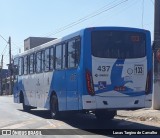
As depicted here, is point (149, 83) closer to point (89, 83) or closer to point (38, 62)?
point (89, 83)

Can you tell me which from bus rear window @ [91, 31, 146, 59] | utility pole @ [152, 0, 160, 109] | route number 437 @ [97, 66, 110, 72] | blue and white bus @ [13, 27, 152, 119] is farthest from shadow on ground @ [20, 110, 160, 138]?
utility pole @ [152, 0, 160, 109]

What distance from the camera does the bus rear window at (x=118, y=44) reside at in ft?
48.5

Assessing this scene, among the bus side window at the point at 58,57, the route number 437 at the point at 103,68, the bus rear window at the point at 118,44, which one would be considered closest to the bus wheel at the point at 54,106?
the bus side window at the point at 58,57

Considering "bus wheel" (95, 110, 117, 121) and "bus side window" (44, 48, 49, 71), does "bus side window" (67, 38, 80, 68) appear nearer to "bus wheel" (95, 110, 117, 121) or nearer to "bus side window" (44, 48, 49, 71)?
"bus wheel" (95, 110, 117, 121)

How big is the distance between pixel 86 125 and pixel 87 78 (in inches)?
91.9

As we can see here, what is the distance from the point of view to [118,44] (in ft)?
49.2

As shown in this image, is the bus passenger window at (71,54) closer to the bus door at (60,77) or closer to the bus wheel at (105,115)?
the bus door at (60,77)

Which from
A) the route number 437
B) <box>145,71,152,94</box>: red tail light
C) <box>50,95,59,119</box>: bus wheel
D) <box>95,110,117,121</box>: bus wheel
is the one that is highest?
the route number 437

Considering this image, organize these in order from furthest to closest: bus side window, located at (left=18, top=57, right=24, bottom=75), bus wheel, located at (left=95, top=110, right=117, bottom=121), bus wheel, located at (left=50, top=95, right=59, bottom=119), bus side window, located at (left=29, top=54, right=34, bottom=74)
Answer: bus side window, located at (left=18, top=57, right=24, bottom=75)
bus side window, located at (left=29, top=54, right=34, bottom=74)
bus wheel, located at (left=50, top=95, right=59, bottom=119)
bus wheel, located at (left=95, top=110, right=117, bottom=121)

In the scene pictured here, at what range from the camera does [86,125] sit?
16.1 meters

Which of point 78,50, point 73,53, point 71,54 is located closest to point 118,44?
point 78,50

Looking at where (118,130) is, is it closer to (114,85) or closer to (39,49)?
(114,85)

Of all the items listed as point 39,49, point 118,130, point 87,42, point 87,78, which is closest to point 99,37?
point 87,42

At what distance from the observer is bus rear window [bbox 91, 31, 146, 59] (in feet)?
48.5
